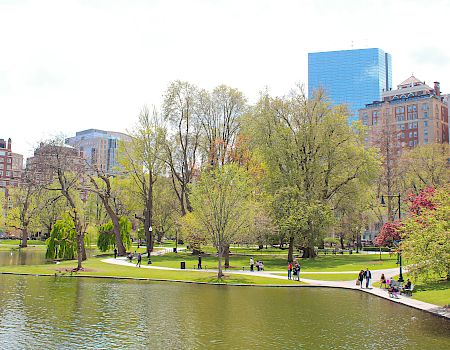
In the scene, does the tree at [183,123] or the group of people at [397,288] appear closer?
the group of people at [397,288]

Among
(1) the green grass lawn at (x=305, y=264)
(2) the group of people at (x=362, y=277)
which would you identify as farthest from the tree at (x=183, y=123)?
(2) the group of people at (x=362, y=277)

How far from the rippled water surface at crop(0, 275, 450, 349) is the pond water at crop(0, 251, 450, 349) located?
4 centimetres

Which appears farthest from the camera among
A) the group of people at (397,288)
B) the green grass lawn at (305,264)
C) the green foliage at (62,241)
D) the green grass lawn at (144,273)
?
A: the green foliage at (62,241)

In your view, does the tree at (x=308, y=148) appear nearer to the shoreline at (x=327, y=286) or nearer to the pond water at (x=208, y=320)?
the shoreline at (x=327, y=286)

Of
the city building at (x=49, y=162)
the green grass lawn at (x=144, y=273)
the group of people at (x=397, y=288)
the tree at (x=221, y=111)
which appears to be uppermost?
the tree at (x=221, y=111)

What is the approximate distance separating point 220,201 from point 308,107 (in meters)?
22.4

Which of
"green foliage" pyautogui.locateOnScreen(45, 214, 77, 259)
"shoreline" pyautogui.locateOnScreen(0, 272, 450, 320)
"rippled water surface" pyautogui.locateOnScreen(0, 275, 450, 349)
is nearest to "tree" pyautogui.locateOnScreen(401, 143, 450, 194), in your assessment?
"shoreline" pyautogui.locateOnScreen(0, 272, 450, 320)

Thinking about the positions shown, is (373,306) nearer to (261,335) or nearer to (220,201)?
(261,335)

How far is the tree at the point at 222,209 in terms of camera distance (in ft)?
134

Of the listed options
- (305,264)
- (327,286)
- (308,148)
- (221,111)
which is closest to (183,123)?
(221,111)

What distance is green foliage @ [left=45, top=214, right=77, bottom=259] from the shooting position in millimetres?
56062

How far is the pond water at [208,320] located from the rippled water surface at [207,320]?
39 millimetres

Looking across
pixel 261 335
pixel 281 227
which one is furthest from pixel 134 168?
pixel 261 335

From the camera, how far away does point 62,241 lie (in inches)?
2211
